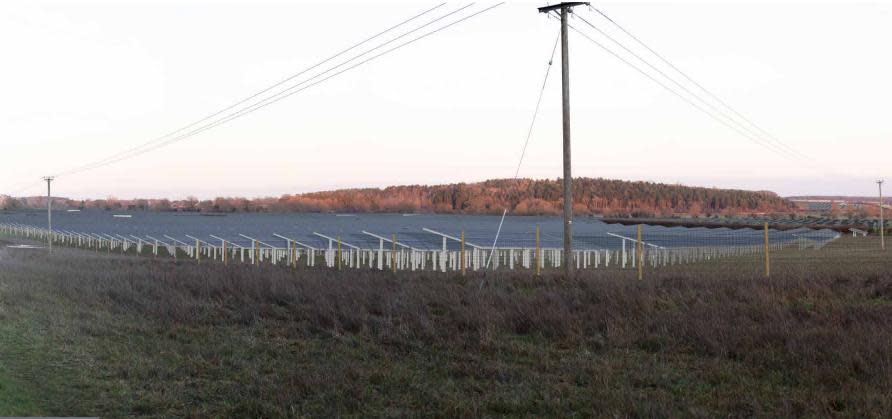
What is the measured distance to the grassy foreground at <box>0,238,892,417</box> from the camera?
7.05 m

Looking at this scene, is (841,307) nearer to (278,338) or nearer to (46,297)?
(278,338)

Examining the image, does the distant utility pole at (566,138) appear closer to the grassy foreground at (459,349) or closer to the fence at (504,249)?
the grassy foreground at (459,349)

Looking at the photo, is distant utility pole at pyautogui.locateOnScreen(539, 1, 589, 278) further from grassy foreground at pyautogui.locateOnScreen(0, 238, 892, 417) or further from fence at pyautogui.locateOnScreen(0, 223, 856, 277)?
fence at pyautogui.locateOnScreen(0, 223, 856, 277)

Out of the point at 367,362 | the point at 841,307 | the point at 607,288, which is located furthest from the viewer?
the point at 607,288

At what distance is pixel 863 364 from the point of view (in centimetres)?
808

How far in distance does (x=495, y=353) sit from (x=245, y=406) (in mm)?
3537

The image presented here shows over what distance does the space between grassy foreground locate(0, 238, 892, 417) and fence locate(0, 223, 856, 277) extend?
12.2 meters

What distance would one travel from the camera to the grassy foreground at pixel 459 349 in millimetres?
7051

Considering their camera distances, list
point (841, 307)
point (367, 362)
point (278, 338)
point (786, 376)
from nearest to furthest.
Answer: point (786, 376)
point (367, 362)
point (278, 338)
point (841, 307)

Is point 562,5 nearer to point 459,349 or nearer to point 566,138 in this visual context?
point 566,138

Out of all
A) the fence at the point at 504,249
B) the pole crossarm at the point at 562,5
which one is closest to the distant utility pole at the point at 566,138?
the pole crossarm at the point at 562,5

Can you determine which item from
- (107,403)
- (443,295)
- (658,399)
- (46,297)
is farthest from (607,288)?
(46,297)

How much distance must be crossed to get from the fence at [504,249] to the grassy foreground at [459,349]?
12.2 m

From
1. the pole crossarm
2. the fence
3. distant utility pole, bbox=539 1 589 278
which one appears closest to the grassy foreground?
distant utility pole, bbox=539 1 589 278
